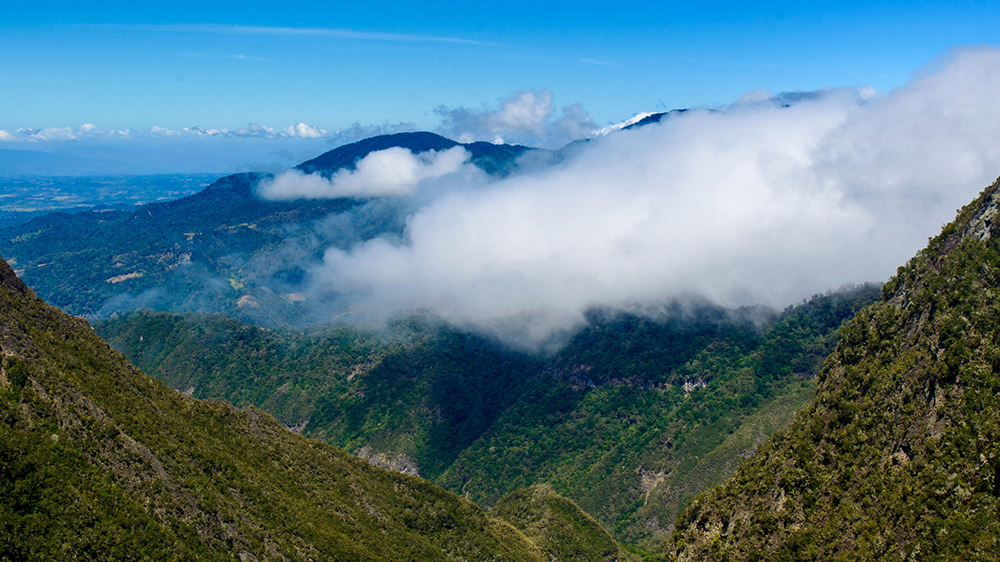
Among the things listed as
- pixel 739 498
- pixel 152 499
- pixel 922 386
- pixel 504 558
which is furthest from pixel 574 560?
pixel 152 499

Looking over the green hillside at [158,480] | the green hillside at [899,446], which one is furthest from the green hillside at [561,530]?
the green hillside at [899,446]

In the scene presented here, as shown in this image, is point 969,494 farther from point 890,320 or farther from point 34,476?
point 34,476

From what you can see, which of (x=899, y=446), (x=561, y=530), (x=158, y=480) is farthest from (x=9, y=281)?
(x=561, y=530)

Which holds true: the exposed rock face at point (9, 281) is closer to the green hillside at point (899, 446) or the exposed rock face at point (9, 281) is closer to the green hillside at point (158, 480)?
the green hillside at point (158, 480)

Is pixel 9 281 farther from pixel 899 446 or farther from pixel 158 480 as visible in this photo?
pixel 899 446

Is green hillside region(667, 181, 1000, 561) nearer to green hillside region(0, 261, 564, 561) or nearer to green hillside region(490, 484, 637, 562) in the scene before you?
green hillside region(0, 261, 564, 561)

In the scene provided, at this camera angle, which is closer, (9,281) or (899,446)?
(899,446)
